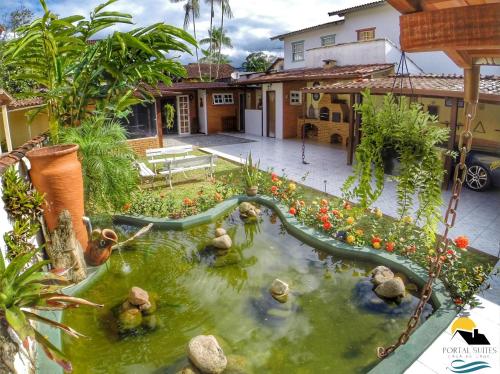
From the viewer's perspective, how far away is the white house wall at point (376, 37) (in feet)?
55.1

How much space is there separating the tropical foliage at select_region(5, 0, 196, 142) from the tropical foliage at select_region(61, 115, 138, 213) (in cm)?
44

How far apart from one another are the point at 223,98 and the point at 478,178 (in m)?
16.6

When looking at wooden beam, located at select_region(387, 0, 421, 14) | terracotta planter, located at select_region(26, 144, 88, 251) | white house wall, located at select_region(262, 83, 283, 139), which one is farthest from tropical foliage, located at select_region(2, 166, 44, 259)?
white house wall, located at select_region(262, 83, 283, 139)

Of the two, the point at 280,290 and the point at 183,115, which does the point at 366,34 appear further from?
the point at 280,290

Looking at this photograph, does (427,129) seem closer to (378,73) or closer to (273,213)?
(273,213)

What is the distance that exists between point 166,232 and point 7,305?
4.95 meters

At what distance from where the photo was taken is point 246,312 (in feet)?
16.8

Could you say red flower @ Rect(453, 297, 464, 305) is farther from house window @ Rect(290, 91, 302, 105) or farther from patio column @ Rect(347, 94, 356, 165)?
house window @ Rect(290, 91, 302, 105)

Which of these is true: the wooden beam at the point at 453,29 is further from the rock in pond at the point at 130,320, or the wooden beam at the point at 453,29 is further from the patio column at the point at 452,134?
the patio column at the point at 452,134

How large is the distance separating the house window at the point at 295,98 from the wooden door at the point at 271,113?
3.94ft

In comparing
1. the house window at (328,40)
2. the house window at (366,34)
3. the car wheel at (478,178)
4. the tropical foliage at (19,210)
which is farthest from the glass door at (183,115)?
the tropical foliage at (19,210)

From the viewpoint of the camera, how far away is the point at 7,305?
302cm

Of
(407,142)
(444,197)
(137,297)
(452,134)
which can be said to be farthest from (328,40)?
(137,297)

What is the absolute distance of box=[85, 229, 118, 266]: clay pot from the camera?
20.6ft
